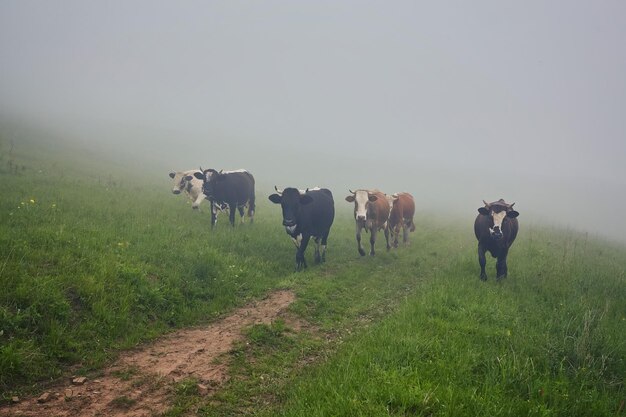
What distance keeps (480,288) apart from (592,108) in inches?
9220

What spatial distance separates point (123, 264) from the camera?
8281mm

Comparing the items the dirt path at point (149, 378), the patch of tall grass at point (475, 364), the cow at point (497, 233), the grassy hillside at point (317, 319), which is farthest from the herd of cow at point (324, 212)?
the dirt path at point (149, 378)

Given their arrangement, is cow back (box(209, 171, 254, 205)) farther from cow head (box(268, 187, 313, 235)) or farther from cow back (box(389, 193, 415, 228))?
cow back (box(389, 193, 415, 228))

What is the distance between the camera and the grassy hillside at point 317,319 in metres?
4.77

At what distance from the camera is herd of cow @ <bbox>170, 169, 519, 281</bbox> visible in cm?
1126

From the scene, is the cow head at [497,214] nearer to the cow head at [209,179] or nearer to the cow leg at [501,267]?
the cow leg at [501,267]

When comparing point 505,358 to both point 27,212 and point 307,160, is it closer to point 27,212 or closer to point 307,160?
point 27,212

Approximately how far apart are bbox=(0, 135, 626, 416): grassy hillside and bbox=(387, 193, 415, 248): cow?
13.5 ft

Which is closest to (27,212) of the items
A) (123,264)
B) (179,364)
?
(123,264)

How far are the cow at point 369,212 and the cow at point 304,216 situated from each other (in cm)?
111

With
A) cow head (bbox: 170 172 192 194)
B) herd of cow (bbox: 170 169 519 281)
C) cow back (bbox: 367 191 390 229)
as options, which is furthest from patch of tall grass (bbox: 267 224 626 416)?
cow head (bbox: 170 172 192 194)

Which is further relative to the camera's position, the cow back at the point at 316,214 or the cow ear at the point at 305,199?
the cow back at the point at 316,214

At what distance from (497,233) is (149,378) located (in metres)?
9.33

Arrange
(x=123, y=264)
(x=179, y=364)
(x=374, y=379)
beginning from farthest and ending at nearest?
(x=123, y=264) < (x=179, y=364) < (x=374, y=379)
